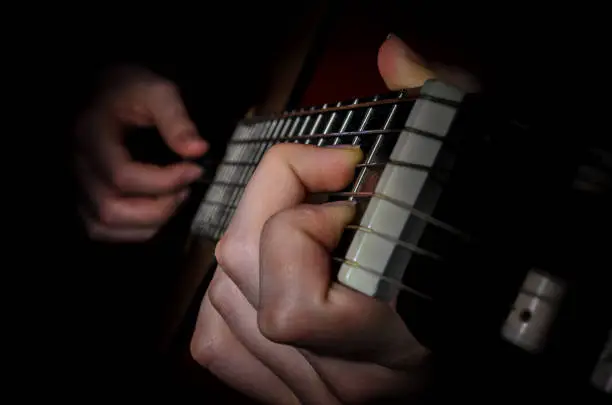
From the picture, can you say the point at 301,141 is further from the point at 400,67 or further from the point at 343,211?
the point at 343,211

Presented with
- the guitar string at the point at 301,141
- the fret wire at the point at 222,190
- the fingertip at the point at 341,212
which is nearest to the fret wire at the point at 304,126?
the guitar string at the point at 301,141

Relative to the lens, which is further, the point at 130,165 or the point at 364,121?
the point at 130,165

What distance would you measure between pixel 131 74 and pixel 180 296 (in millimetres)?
641

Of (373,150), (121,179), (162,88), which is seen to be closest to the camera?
(373,150)

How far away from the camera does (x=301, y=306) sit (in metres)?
0.54

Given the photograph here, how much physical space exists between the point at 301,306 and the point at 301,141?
1.40 feet

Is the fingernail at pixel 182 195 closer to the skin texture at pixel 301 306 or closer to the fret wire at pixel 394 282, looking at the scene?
the skin texture at pixel 301 306

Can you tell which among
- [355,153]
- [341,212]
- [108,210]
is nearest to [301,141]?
[355,153]

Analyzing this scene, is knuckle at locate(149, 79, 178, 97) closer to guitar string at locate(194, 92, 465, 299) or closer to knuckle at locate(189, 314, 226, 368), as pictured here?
guitar string at locate(194, 92, 465, 299)

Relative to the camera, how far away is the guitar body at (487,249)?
1.38 ft

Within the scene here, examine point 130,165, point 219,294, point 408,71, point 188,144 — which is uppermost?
point 408,71

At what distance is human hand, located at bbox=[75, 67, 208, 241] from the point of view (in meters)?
1.19

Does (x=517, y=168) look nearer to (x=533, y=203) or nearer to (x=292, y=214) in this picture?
(x=533, y=203)

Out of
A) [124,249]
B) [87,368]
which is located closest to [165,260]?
[124,249]
